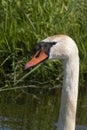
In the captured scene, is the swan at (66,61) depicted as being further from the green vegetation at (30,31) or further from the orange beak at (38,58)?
the green vegetation at (30,31)

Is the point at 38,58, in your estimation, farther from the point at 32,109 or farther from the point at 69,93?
the point at 32,109

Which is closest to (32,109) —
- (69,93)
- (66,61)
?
(69,93)

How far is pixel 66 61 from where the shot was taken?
4.38 metres

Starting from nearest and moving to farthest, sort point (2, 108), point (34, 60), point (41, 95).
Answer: point (34, 60), point (2, 108), point (41, 95)

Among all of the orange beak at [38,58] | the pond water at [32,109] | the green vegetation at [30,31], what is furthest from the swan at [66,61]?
the green vegetation at [30,31]

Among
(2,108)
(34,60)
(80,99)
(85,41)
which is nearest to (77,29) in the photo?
(85,41)

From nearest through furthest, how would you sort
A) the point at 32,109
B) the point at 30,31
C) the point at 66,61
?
the point at 66,61
the point at 32,109
the point at 30,31

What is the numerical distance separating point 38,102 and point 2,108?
58 centimetres

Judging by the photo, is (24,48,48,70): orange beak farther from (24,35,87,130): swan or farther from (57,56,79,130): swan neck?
(57,56,79,130): swan neck

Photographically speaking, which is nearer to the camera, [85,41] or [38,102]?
[38,102]

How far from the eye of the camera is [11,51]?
27.3 feet

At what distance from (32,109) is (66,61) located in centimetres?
350

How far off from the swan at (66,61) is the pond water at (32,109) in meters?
2.59

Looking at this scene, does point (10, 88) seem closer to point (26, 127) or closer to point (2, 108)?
point (2, 108)
